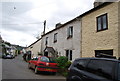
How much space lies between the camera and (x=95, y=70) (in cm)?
471

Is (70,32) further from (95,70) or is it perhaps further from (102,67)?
(102,67)

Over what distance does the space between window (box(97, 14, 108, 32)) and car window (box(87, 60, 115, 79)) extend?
6745 millimetres

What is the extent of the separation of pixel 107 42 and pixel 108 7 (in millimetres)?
2609

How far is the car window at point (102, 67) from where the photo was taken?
424 centimetres

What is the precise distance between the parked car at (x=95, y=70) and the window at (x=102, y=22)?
6202mm

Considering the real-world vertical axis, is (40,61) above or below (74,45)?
below

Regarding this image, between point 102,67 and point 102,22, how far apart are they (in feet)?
24.9

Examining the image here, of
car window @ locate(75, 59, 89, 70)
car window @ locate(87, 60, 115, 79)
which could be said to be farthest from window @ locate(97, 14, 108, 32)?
car window @ locate(87, 60, 115, 79)

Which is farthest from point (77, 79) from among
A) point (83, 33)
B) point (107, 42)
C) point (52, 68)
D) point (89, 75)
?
point (83, 33)

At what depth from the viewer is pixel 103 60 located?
4.69 metres

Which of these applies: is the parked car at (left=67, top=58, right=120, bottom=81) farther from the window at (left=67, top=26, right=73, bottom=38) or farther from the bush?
the window at (left=67, top=26, right=73, bottom=38)

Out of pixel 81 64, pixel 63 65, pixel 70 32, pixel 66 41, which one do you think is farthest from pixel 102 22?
pixel 81 64

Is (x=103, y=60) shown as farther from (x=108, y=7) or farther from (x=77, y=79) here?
(x=108, y=7)

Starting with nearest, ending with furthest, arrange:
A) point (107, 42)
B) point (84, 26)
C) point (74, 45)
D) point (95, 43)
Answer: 1. point (107, 42)
2. point (95, 43)
3. point (84, 26)
4. point (74, 45)
